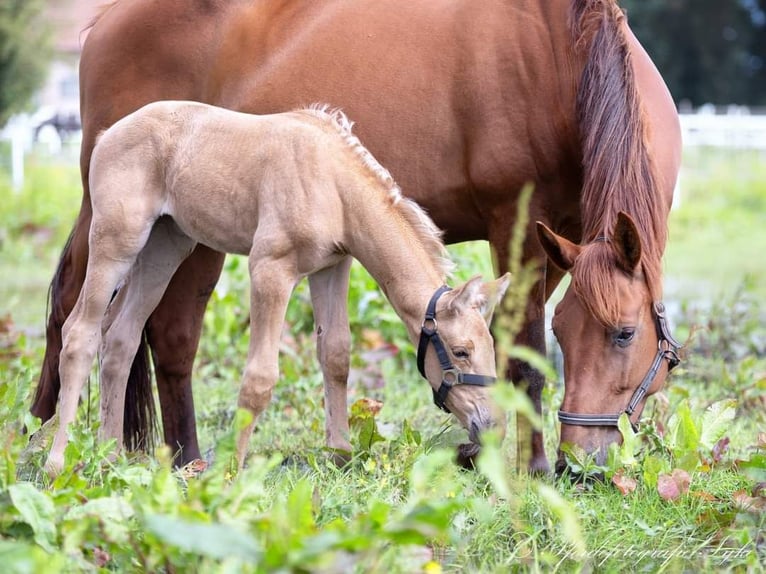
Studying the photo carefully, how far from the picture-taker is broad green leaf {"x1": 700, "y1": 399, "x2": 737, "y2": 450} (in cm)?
383

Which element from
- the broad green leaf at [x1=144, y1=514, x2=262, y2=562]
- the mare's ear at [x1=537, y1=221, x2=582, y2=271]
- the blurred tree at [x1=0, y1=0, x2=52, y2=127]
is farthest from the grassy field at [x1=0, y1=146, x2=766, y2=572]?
the blurred tree at [x1=0, y1=0, x2=52, y2=127]

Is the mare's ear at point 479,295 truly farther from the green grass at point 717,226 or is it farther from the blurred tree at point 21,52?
the blurred tree at point 21,52

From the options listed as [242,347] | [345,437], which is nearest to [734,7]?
[242,347]

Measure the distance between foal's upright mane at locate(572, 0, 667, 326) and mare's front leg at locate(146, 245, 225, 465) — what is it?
6.64 feet

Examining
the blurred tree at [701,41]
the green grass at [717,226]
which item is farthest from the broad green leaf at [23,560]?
the blurred tree at [701,41]

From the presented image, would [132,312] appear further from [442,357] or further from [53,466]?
[442,357]

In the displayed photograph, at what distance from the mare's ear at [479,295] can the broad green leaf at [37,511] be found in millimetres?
1480

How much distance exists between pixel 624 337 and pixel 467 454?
903mm

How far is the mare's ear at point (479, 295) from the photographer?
11.4 feet

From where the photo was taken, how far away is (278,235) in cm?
369

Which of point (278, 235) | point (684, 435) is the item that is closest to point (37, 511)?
point (278, 235)

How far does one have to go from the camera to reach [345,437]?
412 centimetres

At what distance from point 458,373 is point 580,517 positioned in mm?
624

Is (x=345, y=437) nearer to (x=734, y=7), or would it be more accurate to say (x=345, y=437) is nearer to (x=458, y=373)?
(x=458, y=373)
